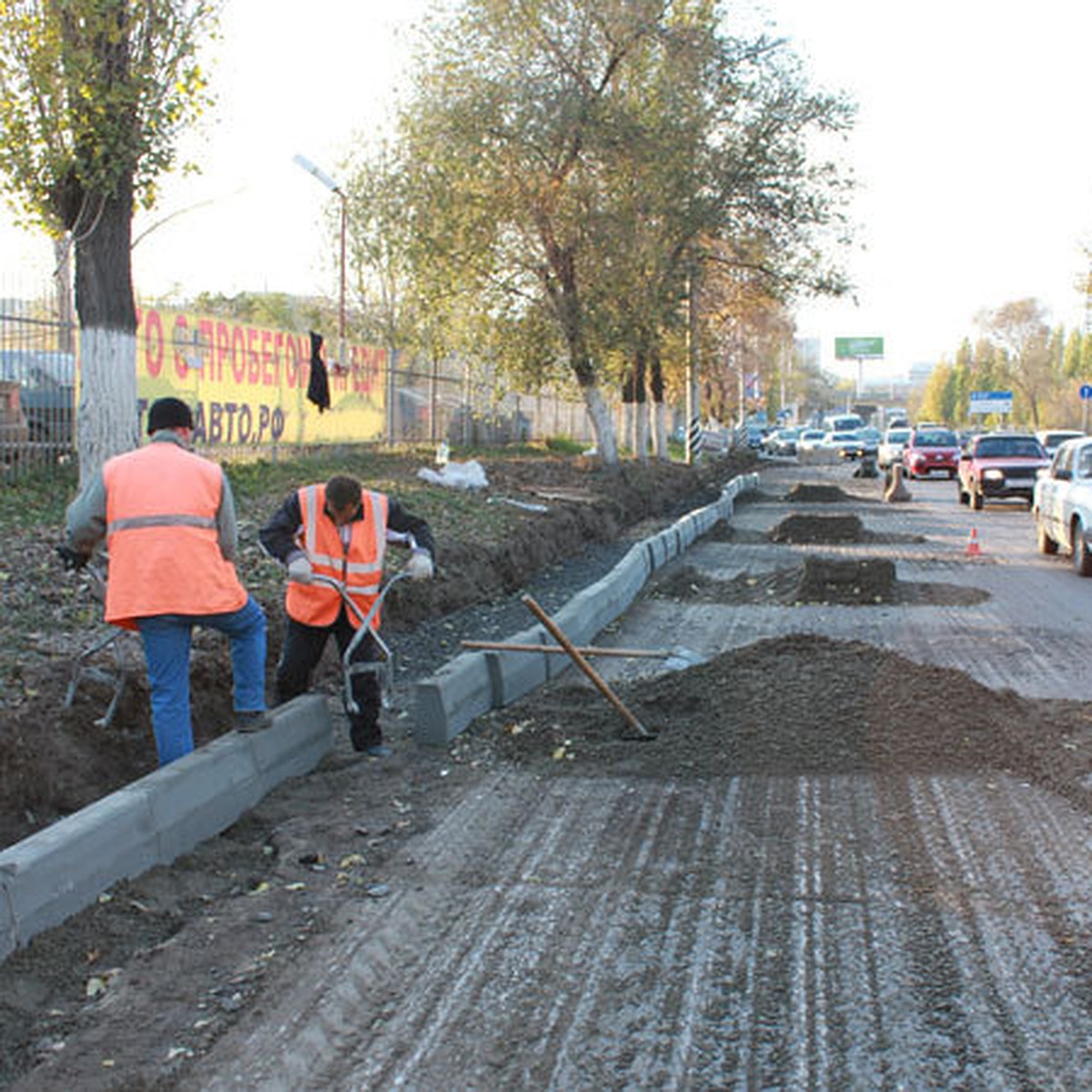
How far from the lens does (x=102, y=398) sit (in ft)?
37.3

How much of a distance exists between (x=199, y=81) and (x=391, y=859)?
852 centimetres

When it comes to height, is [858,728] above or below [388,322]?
below

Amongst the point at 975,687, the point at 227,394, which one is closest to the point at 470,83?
the point at 227,394

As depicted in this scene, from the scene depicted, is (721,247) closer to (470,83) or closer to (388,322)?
(388,322)

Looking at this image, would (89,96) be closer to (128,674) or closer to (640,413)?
(128,674)

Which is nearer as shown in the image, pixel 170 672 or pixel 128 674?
pixel 170 672

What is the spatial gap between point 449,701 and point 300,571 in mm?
1211

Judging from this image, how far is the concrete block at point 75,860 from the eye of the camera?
14.0ft

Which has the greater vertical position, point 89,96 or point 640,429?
point 89,96

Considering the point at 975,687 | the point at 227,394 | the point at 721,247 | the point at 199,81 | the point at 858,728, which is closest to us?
the point at 858,728

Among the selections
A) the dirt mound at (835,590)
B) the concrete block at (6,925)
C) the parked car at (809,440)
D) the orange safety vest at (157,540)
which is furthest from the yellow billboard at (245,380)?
the parked car at (809,440)

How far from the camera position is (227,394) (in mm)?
19562

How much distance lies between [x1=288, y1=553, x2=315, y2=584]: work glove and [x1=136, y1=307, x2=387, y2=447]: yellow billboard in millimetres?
10790

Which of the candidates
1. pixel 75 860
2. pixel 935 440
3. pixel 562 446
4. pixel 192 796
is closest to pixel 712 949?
pixel 75 860
